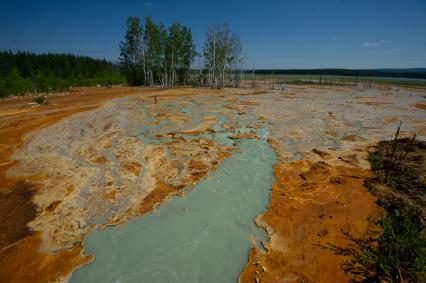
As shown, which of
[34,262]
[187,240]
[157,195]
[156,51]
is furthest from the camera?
[156,51]

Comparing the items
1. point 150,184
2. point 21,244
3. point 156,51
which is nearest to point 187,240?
point 150,184

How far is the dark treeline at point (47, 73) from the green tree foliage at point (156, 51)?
755cm

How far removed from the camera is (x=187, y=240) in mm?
5742

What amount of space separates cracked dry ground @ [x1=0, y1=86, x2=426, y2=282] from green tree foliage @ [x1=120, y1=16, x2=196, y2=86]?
29.4 m

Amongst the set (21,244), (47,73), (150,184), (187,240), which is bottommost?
→ (187,240)

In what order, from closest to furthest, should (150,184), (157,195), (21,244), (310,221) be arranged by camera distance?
1. (21,244)
2. (310,221)
3. (157,195)
4. (150,184)

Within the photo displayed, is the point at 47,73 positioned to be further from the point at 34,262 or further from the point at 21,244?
the point at 34,262

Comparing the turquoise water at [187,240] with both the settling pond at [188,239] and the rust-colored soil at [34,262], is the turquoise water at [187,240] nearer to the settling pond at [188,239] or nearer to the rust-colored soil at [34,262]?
the settling pond at [188,239]

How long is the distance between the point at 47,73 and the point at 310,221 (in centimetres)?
5605

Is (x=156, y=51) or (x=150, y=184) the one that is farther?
(x=156, y=51)

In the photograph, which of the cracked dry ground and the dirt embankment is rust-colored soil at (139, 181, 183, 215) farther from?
the dirt embankment

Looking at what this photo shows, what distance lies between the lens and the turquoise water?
4.80 m

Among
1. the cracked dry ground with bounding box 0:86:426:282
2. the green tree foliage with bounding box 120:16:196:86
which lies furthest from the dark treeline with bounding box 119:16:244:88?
the cracked dry ground with bounding box 0:86:426:282

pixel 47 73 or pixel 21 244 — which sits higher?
pixel 47 73
